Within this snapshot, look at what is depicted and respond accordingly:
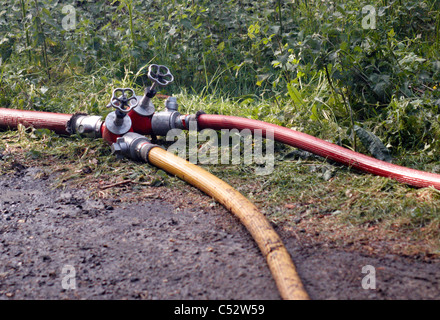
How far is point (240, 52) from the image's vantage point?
408cm

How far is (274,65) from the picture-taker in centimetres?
332

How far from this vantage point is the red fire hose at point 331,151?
2178mm

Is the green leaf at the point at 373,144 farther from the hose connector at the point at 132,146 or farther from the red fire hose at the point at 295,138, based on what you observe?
the hose connector at the point at 132,146

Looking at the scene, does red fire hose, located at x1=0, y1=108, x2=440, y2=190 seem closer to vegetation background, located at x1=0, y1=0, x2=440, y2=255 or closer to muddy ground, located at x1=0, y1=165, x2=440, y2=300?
vegetation background, located at x1=0, y1=0, x2=440, y2=255

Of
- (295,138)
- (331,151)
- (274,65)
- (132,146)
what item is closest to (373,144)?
(331,151)

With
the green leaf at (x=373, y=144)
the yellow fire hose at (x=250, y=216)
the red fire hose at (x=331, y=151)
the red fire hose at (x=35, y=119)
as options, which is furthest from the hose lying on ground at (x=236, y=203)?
the green leaf at (x=373, y=144)

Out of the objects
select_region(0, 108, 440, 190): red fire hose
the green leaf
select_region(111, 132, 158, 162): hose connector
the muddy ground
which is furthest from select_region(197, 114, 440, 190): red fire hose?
the muddy ground

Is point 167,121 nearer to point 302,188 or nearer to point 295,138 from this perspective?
point 295,138

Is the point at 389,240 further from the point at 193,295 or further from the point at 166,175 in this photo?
the point at 166,175

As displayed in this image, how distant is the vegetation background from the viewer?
2.64 metres

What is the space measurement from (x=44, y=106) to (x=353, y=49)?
2381mm

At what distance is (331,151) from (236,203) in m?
0.76

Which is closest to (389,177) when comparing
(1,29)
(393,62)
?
(393,62)

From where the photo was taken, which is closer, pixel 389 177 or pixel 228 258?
pixel 228 258
